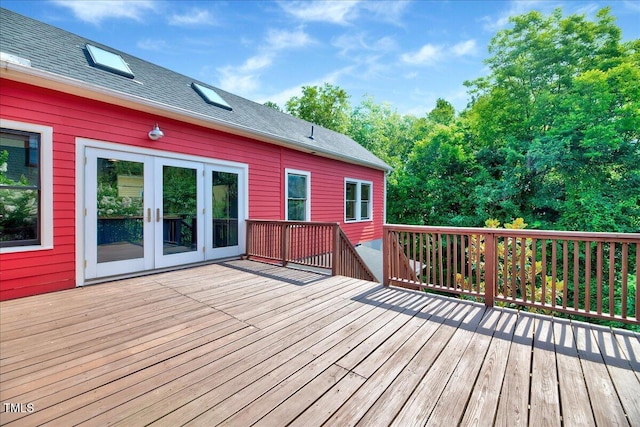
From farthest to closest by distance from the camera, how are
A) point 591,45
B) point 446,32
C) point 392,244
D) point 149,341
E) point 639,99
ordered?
1. point 591,45
2. point 639,99
3. point 446,32
4. point 392,244
5. point 149,341

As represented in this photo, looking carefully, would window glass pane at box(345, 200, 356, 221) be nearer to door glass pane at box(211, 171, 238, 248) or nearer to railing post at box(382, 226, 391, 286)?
door glass pane at box(211, 171, 238, 248)

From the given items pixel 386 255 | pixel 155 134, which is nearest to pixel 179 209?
pixel 155 134

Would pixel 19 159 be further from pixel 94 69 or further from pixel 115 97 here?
pixel 94 69

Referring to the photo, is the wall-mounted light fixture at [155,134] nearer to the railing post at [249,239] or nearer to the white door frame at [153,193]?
the white door frame at [153,193]

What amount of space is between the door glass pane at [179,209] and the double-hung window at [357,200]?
5062 millimetres

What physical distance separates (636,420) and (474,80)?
1540 centimetres

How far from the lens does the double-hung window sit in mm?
9297

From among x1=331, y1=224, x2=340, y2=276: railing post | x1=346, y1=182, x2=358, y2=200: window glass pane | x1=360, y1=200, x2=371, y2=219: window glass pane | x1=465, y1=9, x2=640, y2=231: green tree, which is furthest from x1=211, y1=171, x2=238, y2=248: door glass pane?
x1=465, y1=9, x2=640, y2=231: green tree

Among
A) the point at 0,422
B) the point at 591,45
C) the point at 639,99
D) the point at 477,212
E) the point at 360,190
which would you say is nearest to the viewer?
the point at 0,422

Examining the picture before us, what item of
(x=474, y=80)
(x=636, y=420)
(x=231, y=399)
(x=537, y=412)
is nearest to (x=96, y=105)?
(x=231, y=399)

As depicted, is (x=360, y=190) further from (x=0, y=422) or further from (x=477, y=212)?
(x=0, y=422)

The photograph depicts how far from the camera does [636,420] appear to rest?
1.43 metres

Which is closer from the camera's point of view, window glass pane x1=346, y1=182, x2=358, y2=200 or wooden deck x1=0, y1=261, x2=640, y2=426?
wooden deck x1=0, y1=261, x2=640, y2=426

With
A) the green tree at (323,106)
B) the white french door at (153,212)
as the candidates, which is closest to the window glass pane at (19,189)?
the white french door at (153,212)
